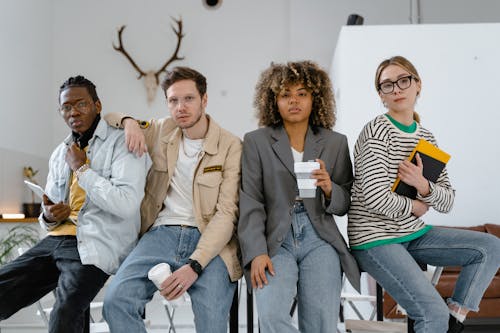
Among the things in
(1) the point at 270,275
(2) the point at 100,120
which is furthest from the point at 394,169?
(2) the point at 100,120

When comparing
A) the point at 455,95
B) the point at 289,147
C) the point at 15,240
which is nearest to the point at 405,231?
the point at 289,147

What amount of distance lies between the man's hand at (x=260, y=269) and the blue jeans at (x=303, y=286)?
19 millimetres

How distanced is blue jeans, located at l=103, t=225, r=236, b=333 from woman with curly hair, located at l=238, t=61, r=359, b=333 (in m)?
0.13

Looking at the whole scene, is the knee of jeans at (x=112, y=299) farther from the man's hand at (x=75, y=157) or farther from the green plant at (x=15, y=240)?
the green plant at (x=15, y=240)

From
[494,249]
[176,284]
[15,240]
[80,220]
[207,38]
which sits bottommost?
[15,240]

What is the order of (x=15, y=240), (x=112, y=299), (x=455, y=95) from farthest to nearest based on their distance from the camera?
1. (x=455, y=95)
2. (x=15, y=240)
3. (x=112, y=299)

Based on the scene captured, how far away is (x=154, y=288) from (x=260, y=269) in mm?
437

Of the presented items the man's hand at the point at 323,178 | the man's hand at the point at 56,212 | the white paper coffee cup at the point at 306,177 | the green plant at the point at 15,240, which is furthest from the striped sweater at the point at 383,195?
the green plant at the point at 15,240

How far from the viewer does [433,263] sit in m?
2.10

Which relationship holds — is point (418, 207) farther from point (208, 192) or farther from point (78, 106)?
point (78, 106)

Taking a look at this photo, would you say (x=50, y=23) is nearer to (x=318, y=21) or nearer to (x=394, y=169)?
(x=318, y=21)

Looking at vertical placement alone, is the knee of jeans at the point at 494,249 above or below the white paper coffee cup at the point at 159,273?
above

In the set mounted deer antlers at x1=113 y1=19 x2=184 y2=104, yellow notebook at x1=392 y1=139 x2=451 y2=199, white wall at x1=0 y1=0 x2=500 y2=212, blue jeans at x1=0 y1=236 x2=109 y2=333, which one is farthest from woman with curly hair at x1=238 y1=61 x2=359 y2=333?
mounted deer antlers at x1=113 y1=19 x2=184 y2=104

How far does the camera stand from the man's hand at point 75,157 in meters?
2.09
